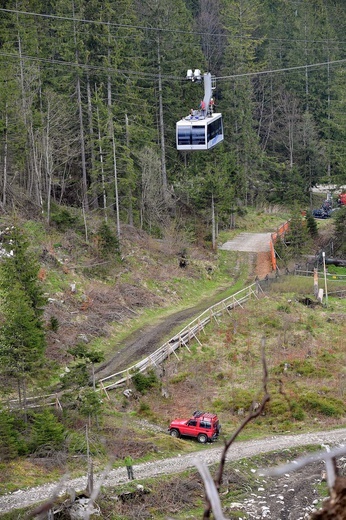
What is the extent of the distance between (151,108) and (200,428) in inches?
1367

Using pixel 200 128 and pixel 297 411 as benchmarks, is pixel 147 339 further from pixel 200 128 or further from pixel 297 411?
pixel 200 128

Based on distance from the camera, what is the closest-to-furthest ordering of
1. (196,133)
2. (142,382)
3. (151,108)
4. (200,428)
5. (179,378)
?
(200,428)
(142,382)
(179,378)
(196,133)
(151,108)

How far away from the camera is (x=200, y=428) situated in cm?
2438

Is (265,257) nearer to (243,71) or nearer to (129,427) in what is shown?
(243,71)

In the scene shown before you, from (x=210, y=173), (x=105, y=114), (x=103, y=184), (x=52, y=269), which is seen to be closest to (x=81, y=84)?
(x=105, y=114)

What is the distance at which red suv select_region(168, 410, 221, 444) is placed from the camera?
24234mm

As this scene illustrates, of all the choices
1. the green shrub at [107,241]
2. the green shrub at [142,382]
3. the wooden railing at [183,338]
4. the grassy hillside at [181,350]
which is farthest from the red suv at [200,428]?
the green shrub at [107,241]

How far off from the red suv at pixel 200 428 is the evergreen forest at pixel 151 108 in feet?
66.3

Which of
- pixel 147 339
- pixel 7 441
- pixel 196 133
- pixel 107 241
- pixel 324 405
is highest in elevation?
pixel 196 133

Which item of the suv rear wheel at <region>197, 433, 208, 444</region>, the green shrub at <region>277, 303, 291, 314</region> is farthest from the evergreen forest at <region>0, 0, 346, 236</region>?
the suv rear wheel at <region>197, 433, 208, 444</region>

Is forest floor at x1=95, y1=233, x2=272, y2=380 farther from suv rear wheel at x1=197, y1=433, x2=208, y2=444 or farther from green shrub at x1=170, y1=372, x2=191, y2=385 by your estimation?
suv rear wheel at x1=197, y1=433, x2=208, y2=444

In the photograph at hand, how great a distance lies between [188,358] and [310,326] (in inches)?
286

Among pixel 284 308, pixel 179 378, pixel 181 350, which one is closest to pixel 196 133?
pixel 284 308

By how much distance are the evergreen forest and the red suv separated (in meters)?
20.2
